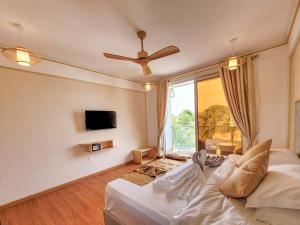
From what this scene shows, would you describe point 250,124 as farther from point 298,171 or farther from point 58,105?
point 58,105

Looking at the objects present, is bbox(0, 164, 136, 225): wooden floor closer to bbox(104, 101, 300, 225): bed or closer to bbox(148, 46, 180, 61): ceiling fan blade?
bbox(104, 101, 300, 225): bed

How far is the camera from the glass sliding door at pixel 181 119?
4173mm

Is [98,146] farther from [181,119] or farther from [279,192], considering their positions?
[279,192]

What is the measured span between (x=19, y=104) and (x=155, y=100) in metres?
3.39

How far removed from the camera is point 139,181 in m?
1.71

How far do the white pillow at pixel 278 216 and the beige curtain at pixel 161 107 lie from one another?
353 centimetres

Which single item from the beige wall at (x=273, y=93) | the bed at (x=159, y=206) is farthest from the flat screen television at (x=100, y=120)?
the beige wall at (x=273, y=93)

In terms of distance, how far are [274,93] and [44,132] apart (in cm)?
454

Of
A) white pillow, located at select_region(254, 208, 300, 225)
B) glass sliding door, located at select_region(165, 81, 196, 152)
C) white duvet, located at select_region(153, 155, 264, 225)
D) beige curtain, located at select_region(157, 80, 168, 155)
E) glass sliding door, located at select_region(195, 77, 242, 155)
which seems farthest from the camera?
beige curtain, located at select_region(157, 80, 168, 155)

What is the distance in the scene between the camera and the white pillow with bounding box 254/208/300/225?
2.61ft

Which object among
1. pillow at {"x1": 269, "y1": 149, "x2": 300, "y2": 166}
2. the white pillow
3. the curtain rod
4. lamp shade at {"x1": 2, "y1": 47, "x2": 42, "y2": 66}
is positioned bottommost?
the white pillow

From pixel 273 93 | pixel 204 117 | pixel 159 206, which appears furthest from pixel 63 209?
pixel 273 93

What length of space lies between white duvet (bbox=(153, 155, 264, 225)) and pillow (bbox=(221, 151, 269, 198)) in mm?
68

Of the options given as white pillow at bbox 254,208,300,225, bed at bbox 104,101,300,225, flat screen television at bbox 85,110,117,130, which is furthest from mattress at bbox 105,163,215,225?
flat screen television at bbox 85,110,117,130
